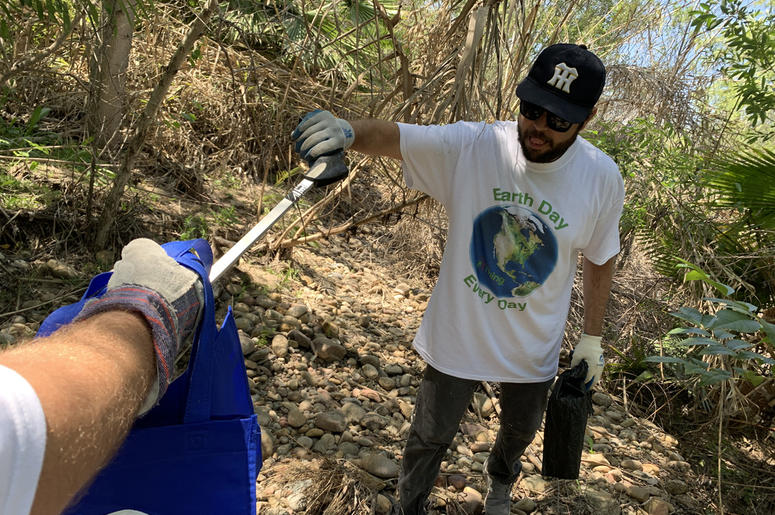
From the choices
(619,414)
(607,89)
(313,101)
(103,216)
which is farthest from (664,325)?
(103,216)

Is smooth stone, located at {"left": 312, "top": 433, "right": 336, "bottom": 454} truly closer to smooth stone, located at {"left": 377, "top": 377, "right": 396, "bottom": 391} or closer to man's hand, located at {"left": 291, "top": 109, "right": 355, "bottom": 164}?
smooth stone, located at {"left": 377, "top": 377, "right": 396, "bottom": 391}

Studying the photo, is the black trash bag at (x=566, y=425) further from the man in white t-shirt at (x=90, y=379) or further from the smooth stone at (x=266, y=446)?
the man in white t-shirt at (x=90, y=379)

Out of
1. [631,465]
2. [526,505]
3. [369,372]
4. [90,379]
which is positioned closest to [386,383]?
[369,372]

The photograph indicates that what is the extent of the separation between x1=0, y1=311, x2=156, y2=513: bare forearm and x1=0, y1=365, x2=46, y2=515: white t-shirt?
1 centimetres

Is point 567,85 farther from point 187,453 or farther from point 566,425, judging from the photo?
point 187,453

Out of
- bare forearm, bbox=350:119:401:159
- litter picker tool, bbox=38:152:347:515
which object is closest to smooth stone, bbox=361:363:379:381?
bare forearm, bbox=350:119:401:159

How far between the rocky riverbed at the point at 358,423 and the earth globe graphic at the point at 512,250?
3.43ft

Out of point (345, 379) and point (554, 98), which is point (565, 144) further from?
point (345, 379)

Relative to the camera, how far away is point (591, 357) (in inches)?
92.4

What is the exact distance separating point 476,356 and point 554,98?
3.17 ft

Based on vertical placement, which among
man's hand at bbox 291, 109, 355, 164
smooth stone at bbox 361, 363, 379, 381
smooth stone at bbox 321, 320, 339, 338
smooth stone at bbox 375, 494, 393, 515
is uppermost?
man's hand at bbox 291, 109, 355, 164

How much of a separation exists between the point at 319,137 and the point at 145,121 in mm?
1723

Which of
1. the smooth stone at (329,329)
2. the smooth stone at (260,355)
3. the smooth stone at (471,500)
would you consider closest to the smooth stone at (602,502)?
the smooth stone at (471,500)

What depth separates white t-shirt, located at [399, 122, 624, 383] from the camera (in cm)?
209
